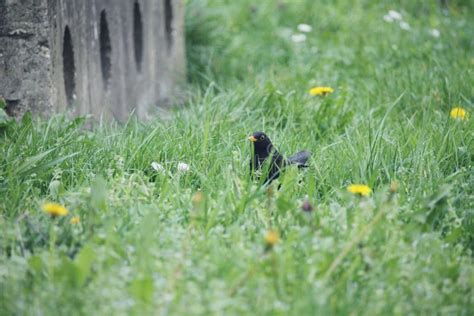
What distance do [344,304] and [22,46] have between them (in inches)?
112

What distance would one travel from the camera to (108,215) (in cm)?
338

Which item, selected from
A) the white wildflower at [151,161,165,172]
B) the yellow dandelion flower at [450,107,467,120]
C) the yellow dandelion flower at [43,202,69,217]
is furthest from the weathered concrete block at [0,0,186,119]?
the yellow dandelion flower at [450,107,467,120]

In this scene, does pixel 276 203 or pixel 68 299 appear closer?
pixel 68 299

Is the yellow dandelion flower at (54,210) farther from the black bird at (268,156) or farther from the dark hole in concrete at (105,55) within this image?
the dark hole in concrete at (105,55)

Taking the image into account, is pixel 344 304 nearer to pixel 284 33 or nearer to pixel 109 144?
pixel 109 144

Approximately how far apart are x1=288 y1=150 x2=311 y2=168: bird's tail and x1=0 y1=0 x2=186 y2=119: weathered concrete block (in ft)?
5.21

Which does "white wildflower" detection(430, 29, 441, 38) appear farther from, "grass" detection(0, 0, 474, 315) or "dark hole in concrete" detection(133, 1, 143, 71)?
"dark hole in concrete" detection(133, 1, 143, 71)

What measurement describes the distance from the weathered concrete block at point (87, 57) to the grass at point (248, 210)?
0.87 ft

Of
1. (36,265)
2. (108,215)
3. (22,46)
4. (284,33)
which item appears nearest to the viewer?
(36,265)

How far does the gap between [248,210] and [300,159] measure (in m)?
0.83

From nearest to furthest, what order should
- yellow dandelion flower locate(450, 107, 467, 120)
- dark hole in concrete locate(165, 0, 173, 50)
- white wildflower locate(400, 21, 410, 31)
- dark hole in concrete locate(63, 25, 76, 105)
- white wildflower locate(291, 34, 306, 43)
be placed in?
1. yellow dandelion flower locate(450, 107, 467, 120)
2. dark hole in concrete locate(63, 25, 76, 105)
3. dark hole in concrete locate(165, 0, 173, 50)
4. white wildflower locate(291, 34, 306, 43)
5. white wildflower locate(400, 21, 410, 31)

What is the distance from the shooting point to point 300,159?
430 cm

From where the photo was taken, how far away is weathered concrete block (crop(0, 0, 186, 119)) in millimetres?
4645

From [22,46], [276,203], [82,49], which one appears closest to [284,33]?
[82,49]
